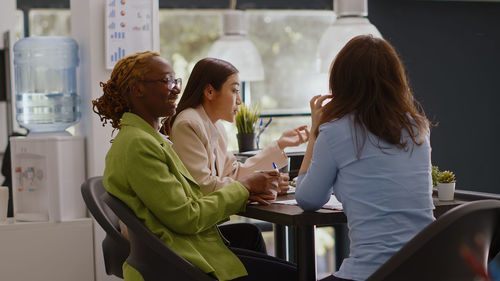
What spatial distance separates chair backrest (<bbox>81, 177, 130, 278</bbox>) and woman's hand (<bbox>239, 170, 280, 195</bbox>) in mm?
507

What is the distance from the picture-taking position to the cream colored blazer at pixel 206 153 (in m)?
2.43

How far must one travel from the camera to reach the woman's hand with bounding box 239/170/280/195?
2.21 metres

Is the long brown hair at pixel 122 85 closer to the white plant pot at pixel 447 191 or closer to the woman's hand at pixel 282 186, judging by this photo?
the woman's hand at pixel 282 186

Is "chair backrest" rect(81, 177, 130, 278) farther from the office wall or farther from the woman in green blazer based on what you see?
the office wall

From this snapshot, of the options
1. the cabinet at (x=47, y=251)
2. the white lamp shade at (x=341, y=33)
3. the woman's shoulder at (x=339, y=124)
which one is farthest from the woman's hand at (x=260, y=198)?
the cabinet at (x=47, y=251)

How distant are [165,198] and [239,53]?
2.00 m

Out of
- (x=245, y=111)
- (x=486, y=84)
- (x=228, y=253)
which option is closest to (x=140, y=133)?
(x=228, y=253)

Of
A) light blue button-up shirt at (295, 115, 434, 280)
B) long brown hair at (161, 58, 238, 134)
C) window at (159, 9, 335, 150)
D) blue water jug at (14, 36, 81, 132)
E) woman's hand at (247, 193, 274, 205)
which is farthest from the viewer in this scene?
window at (159, 9, 335, 150)

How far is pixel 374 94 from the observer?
1.82m

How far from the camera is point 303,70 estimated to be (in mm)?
5652

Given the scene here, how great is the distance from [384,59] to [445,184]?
2.46ft

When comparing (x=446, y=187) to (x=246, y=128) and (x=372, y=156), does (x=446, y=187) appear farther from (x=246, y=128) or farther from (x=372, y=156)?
(x=246, y=128)

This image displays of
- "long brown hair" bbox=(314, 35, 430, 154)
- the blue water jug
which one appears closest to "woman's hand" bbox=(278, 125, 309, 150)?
"long brown hair" bbox=(314, 35, 430, 154)

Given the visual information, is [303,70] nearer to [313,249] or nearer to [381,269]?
[313,249]
